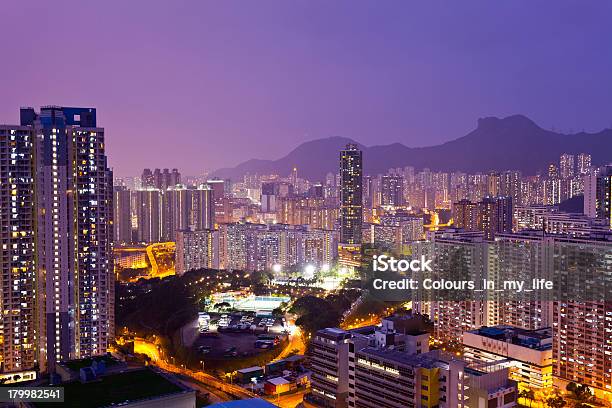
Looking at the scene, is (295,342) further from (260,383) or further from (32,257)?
(32,257)

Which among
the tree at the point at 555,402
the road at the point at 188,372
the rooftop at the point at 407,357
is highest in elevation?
the rooftop at the point at 407,357

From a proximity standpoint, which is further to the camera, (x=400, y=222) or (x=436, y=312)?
(x=400, y=222)

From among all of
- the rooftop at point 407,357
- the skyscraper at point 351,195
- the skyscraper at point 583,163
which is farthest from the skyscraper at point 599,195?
the rooftop at point 407,357

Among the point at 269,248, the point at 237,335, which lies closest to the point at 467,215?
the point at 269,248

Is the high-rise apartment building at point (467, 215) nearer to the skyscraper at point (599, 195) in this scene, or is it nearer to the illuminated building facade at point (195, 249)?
the skyscraper at point (599, 195)

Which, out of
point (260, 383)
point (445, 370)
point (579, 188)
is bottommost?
point (260, 383)

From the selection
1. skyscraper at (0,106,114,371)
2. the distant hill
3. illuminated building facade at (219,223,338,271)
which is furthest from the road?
the distant hill

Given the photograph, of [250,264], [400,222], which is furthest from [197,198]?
[400,222]
